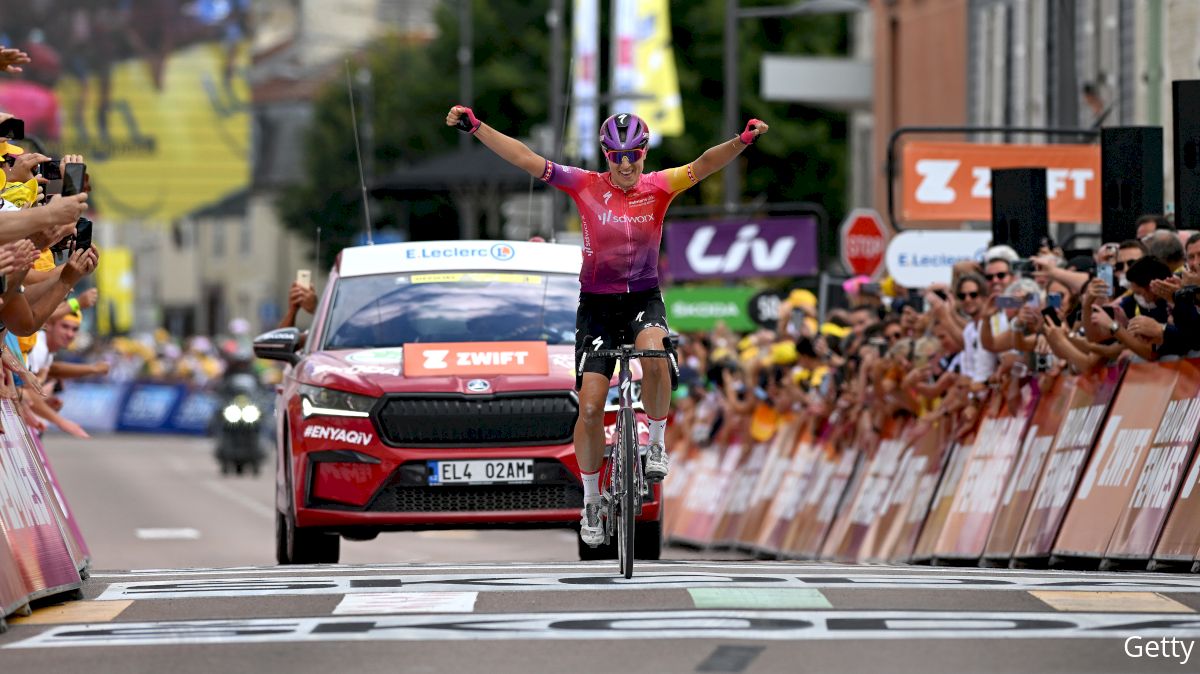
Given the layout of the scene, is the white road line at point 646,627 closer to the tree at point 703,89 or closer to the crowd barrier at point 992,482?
the crowd barrier at point 992,482

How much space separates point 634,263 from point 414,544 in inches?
537

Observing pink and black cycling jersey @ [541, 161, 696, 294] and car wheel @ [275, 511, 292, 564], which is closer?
pink and black cycling jersey @ [541, 161, 696, 294]

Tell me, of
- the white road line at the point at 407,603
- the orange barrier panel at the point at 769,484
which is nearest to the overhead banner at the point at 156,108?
the orange barrier panel at the point at 769,484

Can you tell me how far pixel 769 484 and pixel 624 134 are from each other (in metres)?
13.0

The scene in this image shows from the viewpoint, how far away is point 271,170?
400 ft

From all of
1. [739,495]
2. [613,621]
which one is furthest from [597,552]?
[739,495]

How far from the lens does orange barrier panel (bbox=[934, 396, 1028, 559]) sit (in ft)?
59.1

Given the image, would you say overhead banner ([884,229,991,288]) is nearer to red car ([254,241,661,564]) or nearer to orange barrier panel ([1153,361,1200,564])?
red car ([254,241,661,564])

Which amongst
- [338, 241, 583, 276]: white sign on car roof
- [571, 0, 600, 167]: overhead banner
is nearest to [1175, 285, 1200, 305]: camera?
[338, 241, 583, 276]: white sign on car roof

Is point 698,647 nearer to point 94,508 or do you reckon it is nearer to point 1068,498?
point 1068,498

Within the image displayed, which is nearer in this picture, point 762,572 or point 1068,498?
point 762,572

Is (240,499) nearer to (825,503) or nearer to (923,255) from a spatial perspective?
(825,503)

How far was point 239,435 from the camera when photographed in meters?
44.8

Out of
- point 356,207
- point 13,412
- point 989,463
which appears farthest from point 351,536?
point 356,207
